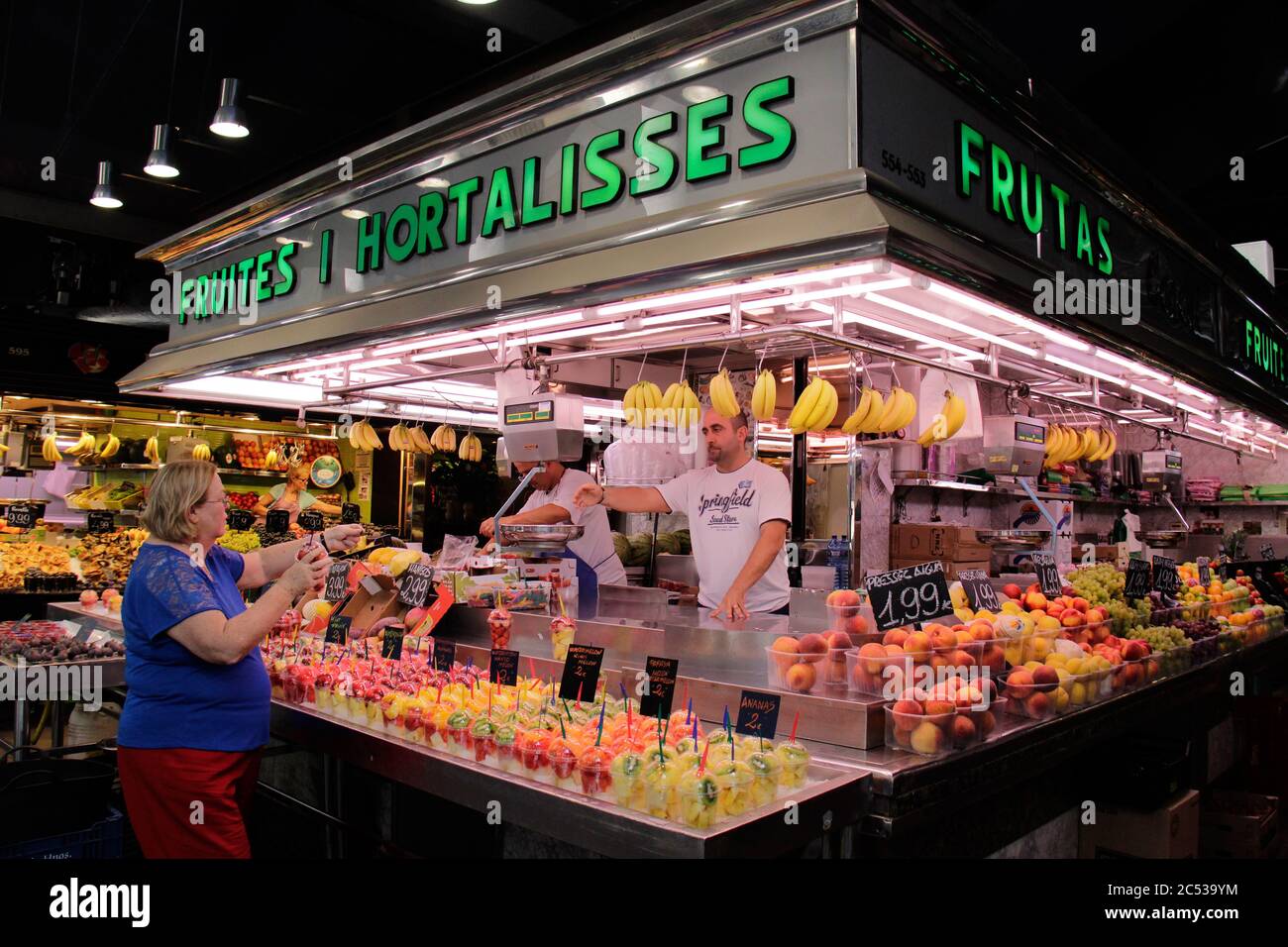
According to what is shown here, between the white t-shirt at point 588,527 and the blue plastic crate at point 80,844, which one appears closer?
the blue plastic crate at point 80,844

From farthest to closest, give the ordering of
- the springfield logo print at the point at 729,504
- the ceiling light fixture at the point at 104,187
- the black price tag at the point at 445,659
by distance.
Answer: the ceiling light fixture at the point at 104,187 → the springfield logo print at the point at 729,504 → the black price tag at the point at 445,659

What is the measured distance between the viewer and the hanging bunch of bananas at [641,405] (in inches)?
174

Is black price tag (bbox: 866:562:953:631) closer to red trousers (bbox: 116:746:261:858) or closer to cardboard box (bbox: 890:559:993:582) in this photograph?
red trousers (bbox: 116:746:261:858)

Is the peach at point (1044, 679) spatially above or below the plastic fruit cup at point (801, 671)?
below

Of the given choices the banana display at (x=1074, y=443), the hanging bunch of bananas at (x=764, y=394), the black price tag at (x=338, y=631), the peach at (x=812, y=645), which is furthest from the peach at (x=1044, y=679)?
the banana display at (x=1074, y=443)

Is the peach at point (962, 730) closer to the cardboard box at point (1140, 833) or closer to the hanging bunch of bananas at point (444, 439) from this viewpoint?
the cardboard box at point (1140, 833)

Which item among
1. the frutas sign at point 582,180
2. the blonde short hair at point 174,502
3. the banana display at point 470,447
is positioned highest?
the frutas sign at point 582,180

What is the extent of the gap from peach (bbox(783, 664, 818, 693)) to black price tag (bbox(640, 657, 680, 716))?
480 mm

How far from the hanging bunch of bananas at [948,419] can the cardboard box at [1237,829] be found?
2288mm

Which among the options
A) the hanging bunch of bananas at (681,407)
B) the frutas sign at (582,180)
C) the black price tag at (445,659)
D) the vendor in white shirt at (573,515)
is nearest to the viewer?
the frutas sign at (582,180)

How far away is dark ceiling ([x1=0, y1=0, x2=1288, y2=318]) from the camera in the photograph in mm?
4648

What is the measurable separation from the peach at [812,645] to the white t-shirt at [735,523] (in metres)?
1.82

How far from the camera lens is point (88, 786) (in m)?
3.19
